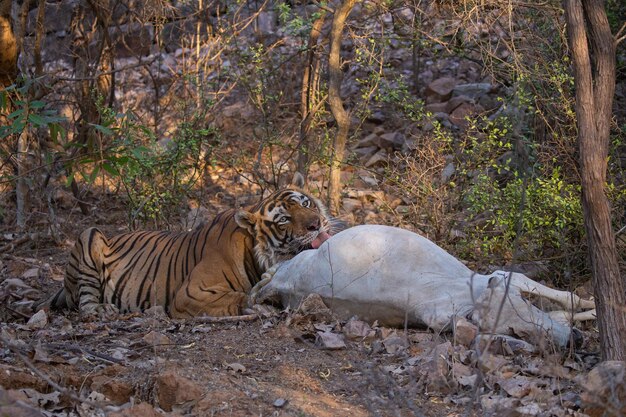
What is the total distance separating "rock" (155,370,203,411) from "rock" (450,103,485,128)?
7259 mm

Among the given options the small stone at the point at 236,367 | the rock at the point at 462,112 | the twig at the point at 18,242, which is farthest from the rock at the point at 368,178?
the small stone at the point at 236,367

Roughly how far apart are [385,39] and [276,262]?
10.8ft

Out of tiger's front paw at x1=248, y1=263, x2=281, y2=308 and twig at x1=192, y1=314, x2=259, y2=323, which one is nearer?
twig at x1=192, y1=314, x2=259, y2=323

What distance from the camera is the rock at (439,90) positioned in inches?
474

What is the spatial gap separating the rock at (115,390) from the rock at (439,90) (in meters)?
8.66

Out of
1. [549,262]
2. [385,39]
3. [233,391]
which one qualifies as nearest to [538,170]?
[549,262]

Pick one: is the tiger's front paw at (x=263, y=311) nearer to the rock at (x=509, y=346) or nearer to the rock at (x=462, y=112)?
the rock at (x=509, y=346)

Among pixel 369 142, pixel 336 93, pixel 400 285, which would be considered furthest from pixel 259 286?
pixel 369 142

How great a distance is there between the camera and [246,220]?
21.2 feet

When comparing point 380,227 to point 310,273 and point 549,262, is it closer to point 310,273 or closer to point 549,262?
point 310,273

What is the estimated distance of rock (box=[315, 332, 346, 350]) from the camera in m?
5.00

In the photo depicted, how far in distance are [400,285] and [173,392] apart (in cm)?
191

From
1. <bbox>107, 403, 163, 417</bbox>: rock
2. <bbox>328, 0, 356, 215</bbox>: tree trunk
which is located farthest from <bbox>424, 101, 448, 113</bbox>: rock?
<bbox>107, 403, 163, 417</bbox>: rock

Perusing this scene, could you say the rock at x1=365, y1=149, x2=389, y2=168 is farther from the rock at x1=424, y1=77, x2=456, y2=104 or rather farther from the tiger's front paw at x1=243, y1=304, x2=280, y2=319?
the tiger's front paw at x1=243, y1=304, x2=280, y2=319
